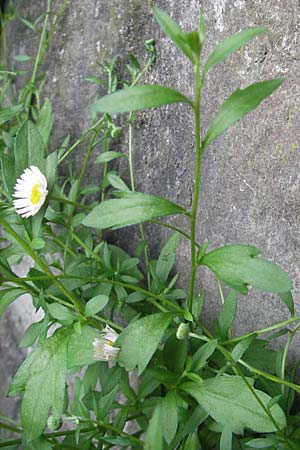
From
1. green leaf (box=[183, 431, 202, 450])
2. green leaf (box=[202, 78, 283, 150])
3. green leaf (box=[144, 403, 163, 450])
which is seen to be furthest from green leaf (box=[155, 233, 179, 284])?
green leaf (box=[144, 403, 163, 450])

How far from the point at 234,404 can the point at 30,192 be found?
1.49 feet

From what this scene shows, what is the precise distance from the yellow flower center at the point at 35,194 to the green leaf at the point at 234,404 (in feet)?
1.25

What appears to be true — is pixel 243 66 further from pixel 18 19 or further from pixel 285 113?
pixel 18 19

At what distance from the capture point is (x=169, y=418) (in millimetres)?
936

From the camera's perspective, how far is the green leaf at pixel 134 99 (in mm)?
676

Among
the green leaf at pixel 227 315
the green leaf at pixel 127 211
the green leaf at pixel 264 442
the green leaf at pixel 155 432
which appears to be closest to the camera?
the green leaf at pixel 155 432

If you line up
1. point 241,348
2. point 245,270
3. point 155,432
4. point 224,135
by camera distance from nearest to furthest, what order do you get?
point 155,432 < point 245,270 < point 241,348 < point 224,135

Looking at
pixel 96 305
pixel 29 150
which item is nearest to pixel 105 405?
pixel 96 305

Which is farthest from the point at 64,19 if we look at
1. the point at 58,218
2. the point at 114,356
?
the point at 114,356

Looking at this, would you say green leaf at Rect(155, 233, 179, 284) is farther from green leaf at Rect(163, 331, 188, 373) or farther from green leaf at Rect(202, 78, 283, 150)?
green leaf at Rect(202, 78, 283, 150)

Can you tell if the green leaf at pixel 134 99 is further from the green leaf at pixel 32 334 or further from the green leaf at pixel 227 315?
the green leaf at pixel 32 334

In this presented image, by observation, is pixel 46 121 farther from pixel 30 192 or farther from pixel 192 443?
pixel 192 443

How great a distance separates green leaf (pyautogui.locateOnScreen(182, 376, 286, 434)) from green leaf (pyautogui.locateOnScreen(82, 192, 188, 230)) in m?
0.31

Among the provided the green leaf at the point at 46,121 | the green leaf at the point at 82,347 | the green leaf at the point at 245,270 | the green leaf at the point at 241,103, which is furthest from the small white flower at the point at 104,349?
the green leaf at the point at 46,121
